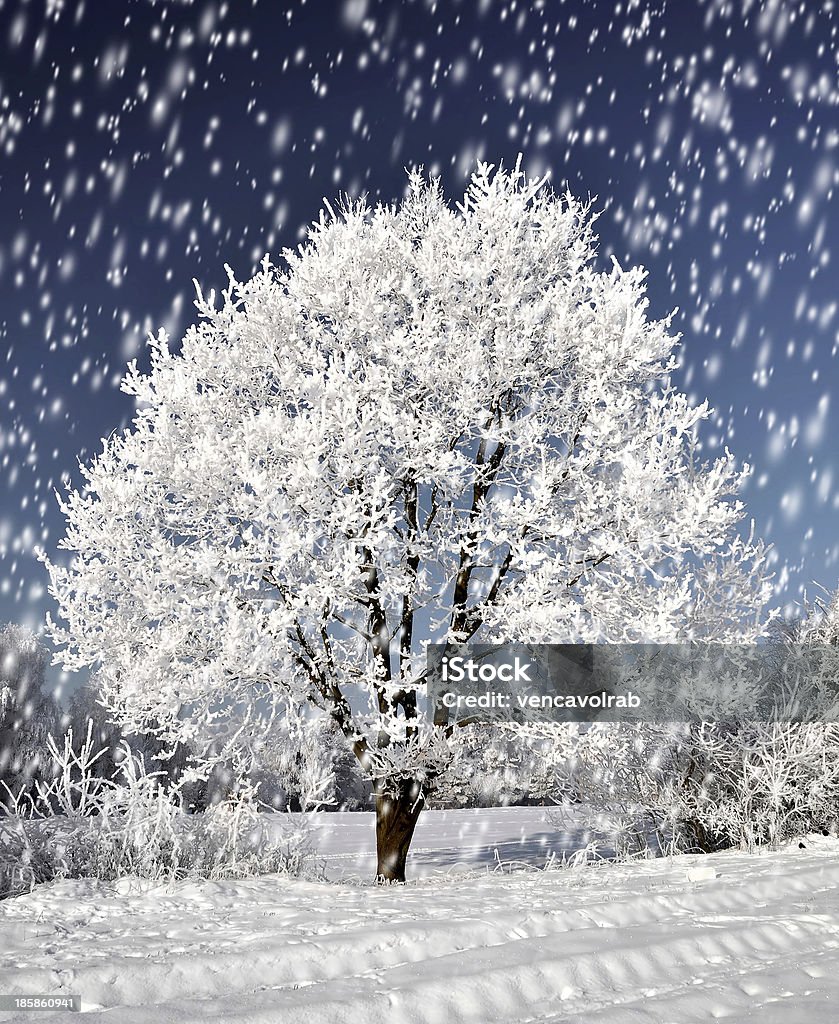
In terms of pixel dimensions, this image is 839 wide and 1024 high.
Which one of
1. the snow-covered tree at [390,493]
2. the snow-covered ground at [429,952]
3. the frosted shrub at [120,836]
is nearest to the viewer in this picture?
the snow-covered ground at [429,952]

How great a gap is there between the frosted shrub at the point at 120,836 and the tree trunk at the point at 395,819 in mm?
2209

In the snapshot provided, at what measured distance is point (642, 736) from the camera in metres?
10.1

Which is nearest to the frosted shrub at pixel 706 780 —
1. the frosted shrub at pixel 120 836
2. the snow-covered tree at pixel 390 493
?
the snow-covered tree at pixel 390 493

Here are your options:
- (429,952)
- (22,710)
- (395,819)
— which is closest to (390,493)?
(395,819)

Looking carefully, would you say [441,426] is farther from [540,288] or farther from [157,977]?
[157,977]

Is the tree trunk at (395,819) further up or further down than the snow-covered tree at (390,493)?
further down

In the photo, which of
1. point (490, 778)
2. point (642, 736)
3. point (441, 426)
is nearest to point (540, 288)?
point (441, 426)

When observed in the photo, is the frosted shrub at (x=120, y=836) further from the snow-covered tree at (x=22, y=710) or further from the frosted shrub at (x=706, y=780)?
the snow-covered tree at (x=22, y=710)

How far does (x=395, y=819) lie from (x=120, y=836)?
4.06 metres

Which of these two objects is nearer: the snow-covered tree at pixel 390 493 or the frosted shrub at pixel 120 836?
the frosted shrub at pixel 120 836

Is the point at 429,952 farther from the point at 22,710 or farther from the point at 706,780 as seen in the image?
the point at 22,710

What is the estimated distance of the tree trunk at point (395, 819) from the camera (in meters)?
9.60

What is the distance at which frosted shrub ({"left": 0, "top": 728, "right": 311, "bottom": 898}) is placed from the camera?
6.05 metres

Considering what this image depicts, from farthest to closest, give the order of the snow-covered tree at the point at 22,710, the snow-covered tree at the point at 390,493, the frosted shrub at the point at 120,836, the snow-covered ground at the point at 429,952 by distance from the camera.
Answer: the snow-covered tree at the point at 22,710 < the snow-covered tree at the point at 390,493 < the frosted shrub at the point at 120,836 < the snow-covered ground at the point at 429,952
